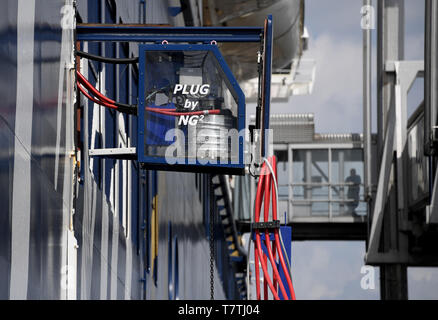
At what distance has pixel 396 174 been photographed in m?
35.6

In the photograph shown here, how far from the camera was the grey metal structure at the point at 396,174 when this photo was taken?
3444cm

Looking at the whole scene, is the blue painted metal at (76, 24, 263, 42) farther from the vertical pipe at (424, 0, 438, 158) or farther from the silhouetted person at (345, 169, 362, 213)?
the silhouetted person at (345, 169, 362, 213)

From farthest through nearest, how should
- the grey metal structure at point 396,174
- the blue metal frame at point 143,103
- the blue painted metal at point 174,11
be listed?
the grey metal structure at point 396,174, the blue painted metal at point 174,11, the blue metal frame at point 143,103

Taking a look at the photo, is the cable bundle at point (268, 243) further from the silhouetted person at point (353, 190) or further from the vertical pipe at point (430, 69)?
the silhouetted person at point (353, 190)

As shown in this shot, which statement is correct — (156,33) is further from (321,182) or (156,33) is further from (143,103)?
(321,182)

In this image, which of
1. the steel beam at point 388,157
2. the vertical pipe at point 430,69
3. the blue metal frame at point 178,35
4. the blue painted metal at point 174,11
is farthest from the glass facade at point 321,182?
the blue metal frame at point 178,35

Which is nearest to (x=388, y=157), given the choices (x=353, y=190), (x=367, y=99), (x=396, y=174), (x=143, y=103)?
(x=396, y=174)

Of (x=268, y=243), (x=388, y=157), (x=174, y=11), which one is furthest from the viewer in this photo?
(x=388, y=157)

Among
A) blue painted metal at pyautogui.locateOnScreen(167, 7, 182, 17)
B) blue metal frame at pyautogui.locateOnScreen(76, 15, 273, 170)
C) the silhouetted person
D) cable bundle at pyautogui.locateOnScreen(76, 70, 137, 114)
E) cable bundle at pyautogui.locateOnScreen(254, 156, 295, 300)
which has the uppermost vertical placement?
blue painted metal at pyautogui.locateOnScreen(167, 7, 182, 17)

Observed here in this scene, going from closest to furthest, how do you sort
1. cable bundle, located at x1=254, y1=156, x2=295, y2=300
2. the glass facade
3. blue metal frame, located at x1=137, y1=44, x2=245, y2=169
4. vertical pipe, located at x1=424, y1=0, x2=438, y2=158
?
blue metal frame, located at x1=137, y1=44, x2=245, y2=169 → cable bundle, located at x1=254, y1=156, x2=295, y2=300 → vertical pipe, located at x1=424, y1=0, x2=438, y2=158 → the glass facade

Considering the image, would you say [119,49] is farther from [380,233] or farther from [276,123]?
[276,123]

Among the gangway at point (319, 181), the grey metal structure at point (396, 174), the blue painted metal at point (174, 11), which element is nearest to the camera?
the blue painted metal at point (174, 11)

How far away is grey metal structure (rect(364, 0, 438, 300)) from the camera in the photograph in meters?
34.4

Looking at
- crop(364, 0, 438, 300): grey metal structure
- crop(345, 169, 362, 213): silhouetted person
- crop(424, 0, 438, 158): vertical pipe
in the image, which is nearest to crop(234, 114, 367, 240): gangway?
crop(345, 169, 362, 213): silhouetted person
